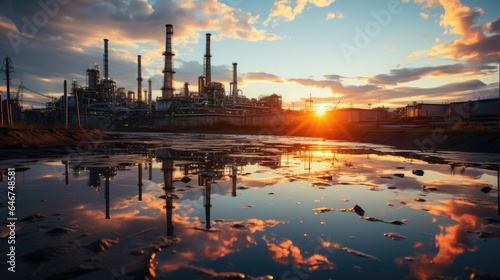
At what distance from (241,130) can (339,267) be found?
2127 inches

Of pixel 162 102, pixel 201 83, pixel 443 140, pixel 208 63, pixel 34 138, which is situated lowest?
pixel 34 138

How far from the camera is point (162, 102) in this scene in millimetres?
78188

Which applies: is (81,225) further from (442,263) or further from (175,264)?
(442,263)

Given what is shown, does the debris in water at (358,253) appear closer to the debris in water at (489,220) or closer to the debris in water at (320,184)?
the debris in water at (489,220)

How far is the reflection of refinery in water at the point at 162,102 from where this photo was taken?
73688 millimetres

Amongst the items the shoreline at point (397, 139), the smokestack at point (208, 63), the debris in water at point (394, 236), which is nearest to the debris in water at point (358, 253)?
the debris in water at point (394, 236)

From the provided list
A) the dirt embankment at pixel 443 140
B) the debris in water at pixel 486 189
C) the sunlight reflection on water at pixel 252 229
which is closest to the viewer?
the sunlight reflection on water at pixel 252 229

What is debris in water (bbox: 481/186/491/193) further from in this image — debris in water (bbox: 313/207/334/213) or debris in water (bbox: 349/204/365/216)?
debris in water (bbox: 313/207/334/213)

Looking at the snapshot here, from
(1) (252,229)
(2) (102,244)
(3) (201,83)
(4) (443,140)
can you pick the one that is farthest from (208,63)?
(2) (102,244)

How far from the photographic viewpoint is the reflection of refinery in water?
7369cm

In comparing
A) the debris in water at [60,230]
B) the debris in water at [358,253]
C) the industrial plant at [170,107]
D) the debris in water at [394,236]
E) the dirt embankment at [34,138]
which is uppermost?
the industrial plant at [170,107]

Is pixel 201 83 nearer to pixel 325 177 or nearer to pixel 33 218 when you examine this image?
pixel 325 177

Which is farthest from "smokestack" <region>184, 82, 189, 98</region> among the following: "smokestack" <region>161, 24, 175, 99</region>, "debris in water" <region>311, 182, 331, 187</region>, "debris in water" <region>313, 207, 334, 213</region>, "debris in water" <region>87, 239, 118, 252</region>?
"debris in water" <region>87, 239, 118, 252</region>

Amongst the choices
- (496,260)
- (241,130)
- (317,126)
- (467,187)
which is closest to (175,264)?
(496,260)
